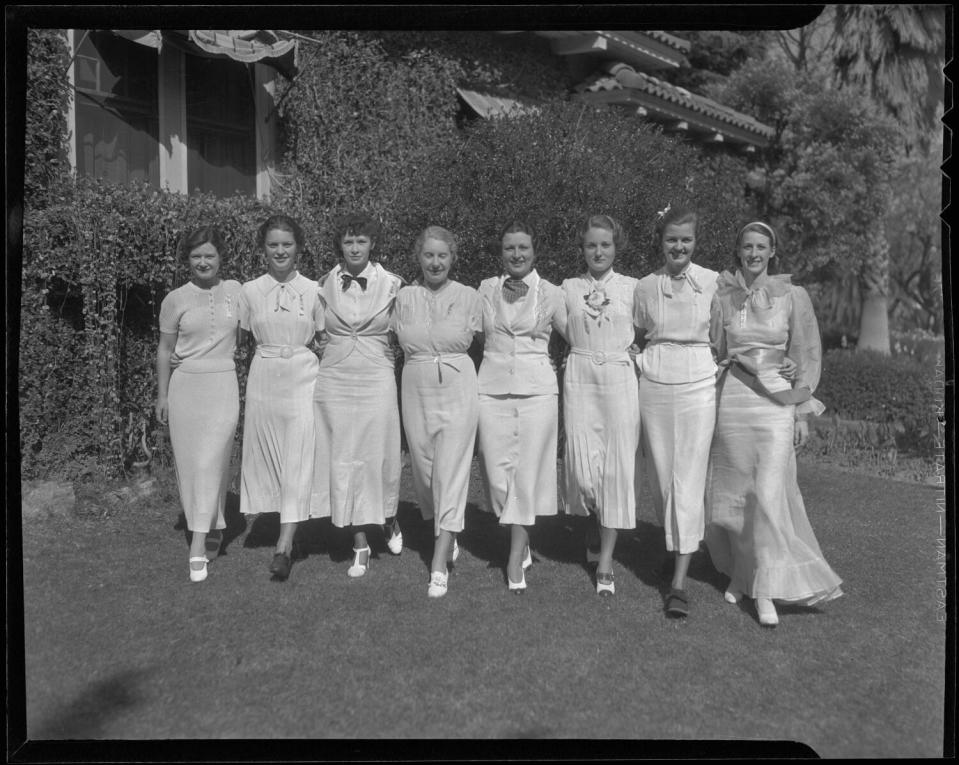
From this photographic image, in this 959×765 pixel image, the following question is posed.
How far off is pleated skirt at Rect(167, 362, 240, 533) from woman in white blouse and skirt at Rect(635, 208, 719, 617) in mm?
2633

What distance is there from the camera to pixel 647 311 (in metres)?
5.36

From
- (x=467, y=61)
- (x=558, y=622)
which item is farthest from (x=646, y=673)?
(x=467, y=61)

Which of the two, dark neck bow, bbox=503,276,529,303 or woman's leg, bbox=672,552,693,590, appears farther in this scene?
dark neck bow, bbox=503,276,529,303

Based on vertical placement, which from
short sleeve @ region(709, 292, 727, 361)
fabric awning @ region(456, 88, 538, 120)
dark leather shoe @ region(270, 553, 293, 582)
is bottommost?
dark leather shoe @ region(270, 553, 293, 582)

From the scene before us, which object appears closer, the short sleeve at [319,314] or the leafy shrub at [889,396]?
the short sleeve at [319,314]

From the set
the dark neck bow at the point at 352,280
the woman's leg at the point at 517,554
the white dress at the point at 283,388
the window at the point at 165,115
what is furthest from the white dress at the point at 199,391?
the window at the point at 165,115

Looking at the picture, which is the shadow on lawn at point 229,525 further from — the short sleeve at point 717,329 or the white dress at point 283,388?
the short sleeve at point 717,329

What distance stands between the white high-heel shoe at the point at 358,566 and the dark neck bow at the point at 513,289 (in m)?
1.84

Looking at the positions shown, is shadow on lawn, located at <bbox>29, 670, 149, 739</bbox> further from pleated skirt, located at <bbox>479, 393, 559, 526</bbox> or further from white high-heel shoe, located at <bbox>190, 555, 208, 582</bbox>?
pleated skirt, located at <bbox>479, 393, 559, 526</bbox>

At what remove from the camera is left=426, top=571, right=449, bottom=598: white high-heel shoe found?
5.29 metres

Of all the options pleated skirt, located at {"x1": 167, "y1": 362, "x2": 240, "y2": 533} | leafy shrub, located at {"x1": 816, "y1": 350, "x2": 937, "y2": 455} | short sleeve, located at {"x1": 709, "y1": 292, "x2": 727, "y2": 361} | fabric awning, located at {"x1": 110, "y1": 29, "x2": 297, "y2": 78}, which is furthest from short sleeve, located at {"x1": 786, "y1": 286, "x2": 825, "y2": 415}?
fabric awning, located at {"x1": 110, "y1": 29, "x2": 297, "y2": 78}

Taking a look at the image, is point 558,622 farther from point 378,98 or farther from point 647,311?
point 378,98

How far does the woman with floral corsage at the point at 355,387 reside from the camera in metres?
5.53

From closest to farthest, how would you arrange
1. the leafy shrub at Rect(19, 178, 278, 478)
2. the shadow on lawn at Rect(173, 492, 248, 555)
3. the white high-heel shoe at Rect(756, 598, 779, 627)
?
the white high-heel shoe at Rect(756, 598, 779, 627)
the shadow on lawn at Rect(173, 492, 248, 555)
the leafy shrub at Rect(19, 178, 278, 478)
